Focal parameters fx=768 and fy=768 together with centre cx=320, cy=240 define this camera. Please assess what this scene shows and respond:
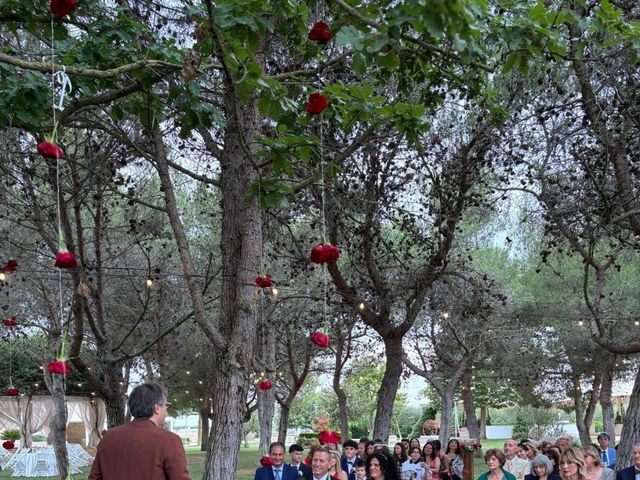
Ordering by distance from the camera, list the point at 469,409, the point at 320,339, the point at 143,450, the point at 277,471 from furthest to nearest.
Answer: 1. the point at 469,409
2. the point at 277,471
3. the point at 320,339
4. the point at 143,450

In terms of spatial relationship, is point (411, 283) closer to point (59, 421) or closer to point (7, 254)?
point (59, 421)

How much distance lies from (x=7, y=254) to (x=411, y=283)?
25.6ft

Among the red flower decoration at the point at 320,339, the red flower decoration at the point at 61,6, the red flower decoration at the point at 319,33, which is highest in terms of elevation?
the red flower decoration at the point at 61,6

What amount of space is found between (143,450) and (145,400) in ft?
0.87

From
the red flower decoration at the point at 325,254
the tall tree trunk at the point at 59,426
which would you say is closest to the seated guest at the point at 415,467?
the tall tree trunk at the point at 59,426

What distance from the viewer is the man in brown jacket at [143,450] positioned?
3.93 m

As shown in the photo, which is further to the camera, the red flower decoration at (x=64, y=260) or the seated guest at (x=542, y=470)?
the seated guest at (x=542, y=470)

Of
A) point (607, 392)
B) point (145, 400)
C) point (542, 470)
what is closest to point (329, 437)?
point (542, 470)

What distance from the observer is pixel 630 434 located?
9977 mm

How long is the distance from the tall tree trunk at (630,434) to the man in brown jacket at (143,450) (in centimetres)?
761

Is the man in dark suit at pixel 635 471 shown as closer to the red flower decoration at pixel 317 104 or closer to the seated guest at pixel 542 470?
the seated guest at pixel 542 470

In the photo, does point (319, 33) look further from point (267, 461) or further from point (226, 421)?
point (267, 461)

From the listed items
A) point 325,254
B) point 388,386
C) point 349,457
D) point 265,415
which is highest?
point 325,254

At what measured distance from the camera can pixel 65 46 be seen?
718 centimetres
